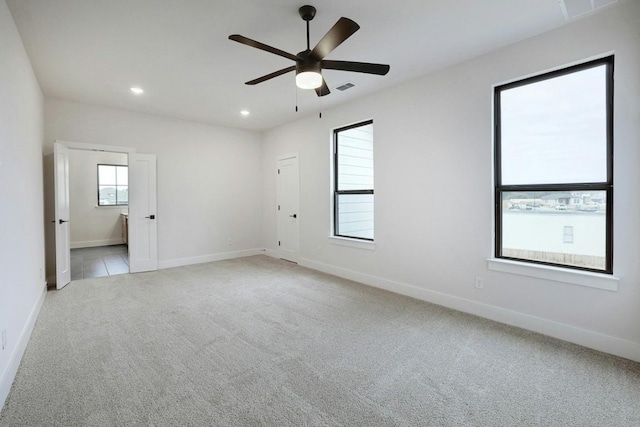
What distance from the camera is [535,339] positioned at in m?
2.80

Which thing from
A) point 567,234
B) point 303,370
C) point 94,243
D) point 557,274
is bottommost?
point 303,370

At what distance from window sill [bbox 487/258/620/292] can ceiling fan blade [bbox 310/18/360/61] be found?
8.62 feet

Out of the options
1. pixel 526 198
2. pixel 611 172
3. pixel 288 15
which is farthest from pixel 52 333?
pixel 611 172

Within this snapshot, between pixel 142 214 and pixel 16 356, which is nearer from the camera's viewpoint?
pixel 16 356

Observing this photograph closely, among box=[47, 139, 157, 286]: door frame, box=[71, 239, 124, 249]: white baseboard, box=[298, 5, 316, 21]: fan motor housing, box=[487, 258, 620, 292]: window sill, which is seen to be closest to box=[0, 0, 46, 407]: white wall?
box=[47, 139, 157, 286]: door frame

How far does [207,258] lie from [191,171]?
176 centimetres

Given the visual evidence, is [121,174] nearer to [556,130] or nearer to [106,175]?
[106,175]

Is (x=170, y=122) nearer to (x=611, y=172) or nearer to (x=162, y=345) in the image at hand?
(x=162, y=345)

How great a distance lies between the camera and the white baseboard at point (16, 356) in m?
1.99

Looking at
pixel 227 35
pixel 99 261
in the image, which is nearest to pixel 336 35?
pixel 227 35

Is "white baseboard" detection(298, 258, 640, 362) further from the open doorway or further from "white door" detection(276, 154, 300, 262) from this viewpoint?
the open doorway

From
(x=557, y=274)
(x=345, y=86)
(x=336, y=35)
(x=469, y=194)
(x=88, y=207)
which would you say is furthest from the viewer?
(x=88, y=207)

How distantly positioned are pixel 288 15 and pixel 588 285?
3.45m

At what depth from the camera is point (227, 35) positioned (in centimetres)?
294
